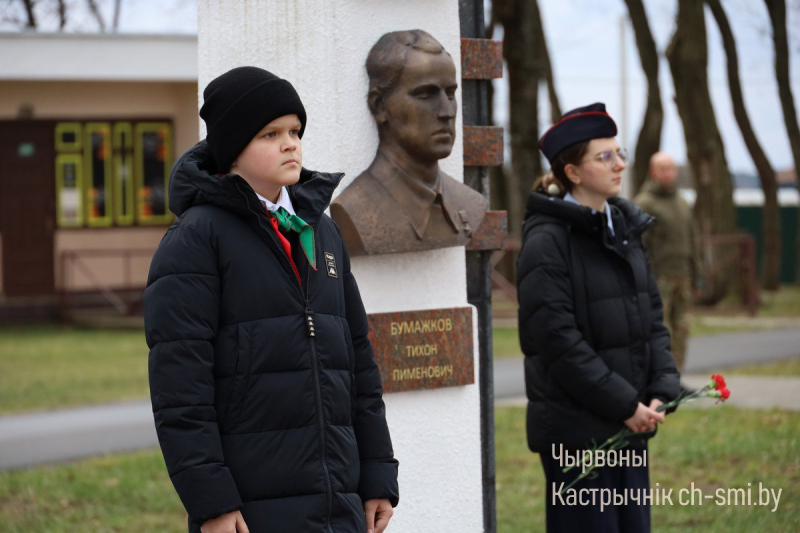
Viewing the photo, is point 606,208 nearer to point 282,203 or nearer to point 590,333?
Result: point 590,333

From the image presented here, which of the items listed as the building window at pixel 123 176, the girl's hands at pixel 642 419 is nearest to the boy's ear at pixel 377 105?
the girl's hands at pixel 642 419

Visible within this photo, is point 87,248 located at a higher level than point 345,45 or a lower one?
lower

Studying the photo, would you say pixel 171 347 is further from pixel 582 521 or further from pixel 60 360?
pixel 60 360

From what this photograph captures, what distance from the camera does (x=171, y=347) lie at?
3.19 meters

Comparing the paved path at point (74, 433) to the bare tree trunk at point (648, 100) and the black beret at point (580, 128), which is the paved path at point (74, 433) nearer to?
the black beret at point (580, 128)

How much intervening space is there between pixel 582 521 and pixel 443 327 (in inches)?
35.8

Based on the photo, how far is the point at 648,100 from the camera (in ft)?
87.6

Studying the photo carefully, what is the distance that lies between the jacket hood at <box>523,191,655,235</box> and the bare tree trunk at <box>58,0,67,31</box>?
1033 inches

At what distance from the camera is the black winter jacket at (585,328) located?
15.4ft

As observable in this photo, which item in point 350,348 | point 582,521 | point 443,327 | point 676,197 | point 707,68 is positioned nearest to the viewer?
point 350,348

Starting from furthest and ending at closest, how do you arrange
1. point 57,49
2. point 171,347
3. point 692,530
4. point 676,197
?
point 57,49 → point 676,197 → point 692,530 → point 171,347

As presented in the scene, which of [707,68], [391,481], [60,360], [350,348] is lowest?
[60,360]

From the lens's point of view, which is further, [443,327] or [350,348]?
[443,327]

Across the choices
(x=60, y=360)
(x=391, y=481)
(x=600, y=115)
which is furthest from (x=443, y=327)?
(x=60, y=360)
